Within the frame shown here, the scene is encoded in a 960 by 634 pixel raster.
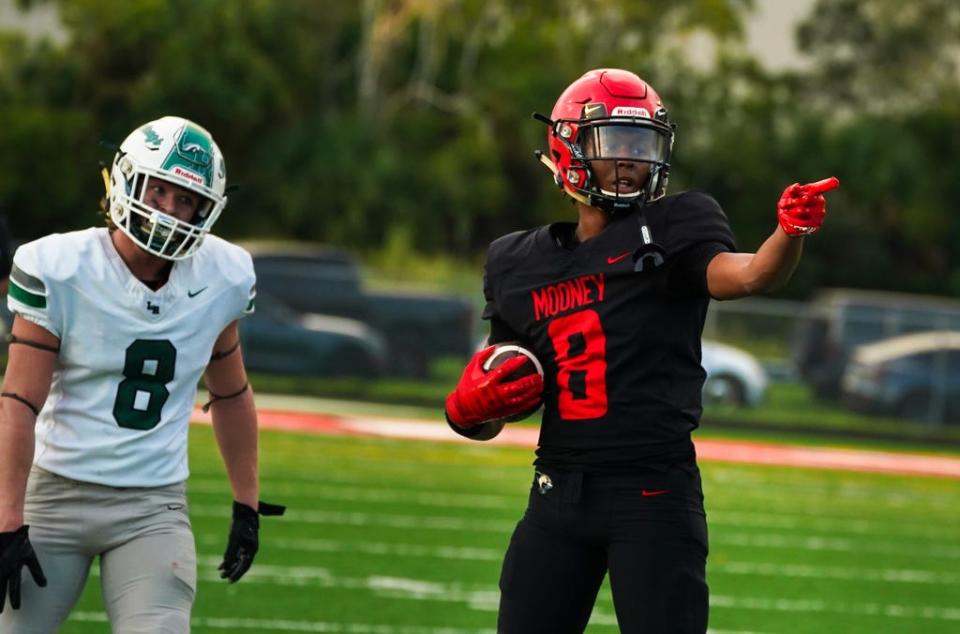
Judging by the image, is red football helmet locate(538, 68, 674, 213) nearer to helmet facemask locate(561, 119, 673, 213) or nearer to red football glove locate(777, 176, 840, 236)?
helmet facemask locate(561, 119, 673, 213)

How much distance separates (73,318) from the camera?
3777 mm

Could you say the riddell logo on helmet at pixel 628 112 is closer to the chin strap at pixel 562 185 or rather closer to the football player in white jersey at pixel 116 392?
the chin strap at pixel 562 185

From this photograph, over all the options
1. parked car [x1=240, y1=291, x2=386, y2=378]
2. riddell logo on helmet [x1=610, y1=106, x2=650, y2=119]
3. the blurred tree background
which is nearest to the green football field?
riddell logo on helmet [x1=610, y1=106, x2=650, y2=119]

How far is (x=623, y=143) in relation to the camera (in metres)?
3.79

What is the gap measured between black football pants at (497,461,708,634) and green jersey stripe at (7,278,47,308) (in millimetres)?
1209

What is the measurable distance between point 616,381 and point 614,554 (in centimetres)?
39

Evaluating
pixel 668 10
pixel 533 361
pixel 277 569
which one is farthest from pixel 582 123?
pixel 668 10

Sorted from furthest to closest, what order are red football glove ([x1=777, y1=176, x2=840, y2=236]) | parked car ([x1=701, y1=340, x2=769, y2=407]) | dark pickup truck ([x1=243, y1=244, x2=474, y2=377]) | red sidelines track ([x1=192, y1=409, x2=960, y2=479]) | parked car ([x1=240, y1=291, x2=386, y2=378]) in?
parked car ([x1=701, y1=340, x2=769, y2=407]) < dark pickup truck ([x1=243, y1=244, x2=474, y2=377]) < parked car ([x1=240, y1=291, x2=386, y2=378]) < red sidelines track ([x1=192, y1=409, x2=960, y2=479]) < red football glove ([x1=777, y1=176, x2=840, y2=236])

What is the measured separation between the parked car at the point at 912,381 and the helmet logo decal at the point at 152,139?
1581cm

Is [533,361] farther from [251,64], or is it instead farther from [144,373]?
[251,64]

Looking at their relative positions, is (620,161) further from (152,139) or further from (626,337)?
(152,139)

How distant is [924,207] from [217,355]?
1236 inches

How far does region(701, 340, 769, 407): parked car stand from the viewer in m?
18.7

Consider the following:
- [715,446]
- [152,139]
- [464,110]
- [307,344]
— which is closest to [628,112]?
[152,139]
